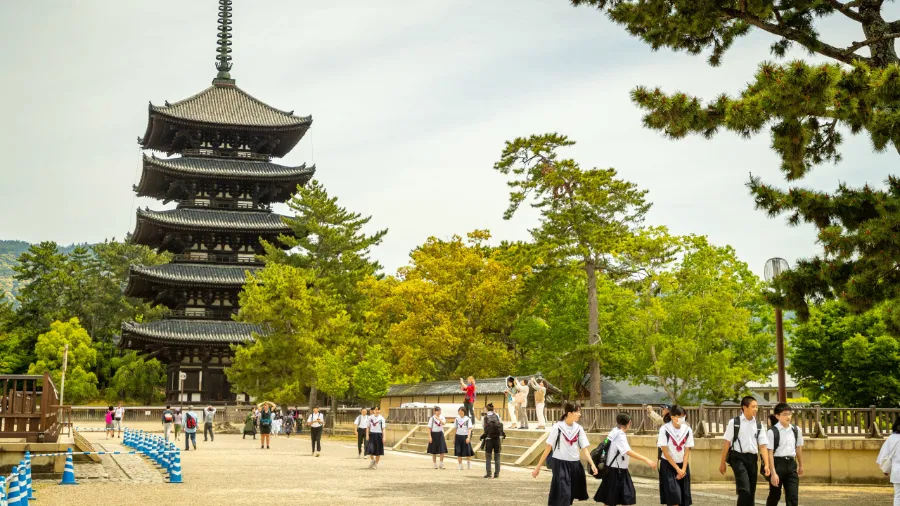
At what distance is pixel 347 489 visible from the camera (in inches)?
665

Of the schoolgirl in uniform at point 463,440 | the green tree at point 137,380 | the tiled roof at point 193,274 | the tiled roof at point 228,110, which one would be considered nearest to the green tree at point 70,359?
the green tree at point 137,380

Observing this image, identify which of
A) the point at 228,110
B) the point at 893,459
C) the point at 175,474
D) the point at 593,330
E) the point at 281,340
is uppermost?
the point at 228,110

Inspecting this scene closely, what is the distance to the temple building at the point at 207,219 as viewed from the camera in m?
54.0

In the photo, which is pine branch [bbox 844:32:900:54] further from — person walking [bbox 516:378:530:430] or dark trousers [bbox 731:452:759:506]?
person walking [bbox 516:378:530:430]

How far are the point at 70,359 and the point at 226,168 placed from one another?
944 inches

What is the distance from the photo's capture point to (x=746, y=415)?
11.9 m

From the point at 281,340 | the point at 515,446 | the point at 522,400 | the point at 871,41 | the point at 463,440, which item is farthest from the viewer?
the point at 281,340

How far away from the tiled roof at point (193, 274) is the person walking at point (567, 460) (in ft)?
148

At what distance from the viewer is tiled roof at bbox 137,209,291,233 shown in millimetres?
54906

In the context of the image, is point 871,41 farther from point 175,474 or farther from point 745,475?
point 175,474

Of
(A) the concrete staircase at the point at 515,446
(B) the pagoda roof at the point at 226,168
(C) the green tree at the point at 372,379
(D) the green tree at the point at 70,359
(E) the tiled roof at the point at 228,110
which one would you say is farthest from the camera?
(D) the green tree at the point at 70,359

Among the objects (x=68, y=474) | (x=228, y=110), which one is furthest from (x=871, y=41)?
(x=228, y=110)

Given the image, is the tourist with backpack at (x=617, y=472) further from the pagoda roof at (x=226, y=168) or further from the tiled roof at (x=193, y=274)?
the pagoda roof at (x=226, y=168)

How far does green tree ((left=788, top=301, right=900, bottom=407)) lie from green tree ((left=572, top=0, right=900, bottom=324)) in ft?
78.3
